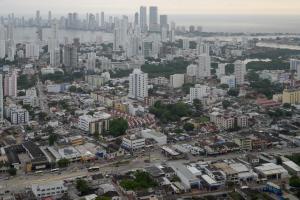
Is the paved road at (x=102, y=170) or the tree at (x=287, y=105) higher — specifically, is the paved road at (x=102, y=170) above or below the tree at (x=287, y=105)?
below

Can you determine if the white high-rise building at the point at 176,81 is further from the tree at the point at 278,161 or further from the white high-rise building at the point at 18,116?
the tree at the point at 278,161

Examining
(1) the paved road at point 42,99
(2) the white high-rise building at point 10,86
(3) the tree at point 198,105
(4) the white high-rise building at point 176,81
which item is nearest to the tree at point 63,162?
(1) the paved road at point 42,99

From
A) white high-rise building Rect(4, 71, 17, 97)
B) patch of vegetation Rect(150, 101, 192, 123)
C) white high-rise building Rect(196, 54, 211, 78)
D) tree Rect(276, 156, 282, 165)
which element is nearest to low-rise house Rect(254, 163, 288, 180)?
tree Rect(276, 156, 282, 165)

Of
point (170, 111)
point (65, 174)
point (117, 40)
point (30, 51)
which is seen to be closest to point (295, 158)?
point (65, 174)

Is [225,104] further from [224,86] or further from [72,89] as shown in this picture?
[72,89]

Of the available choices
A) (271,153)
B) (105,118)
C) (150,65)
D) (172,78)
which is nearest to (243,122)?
(271,153)

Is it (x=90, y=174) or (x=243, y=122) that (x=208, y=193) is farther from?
(x=243, y=122)
